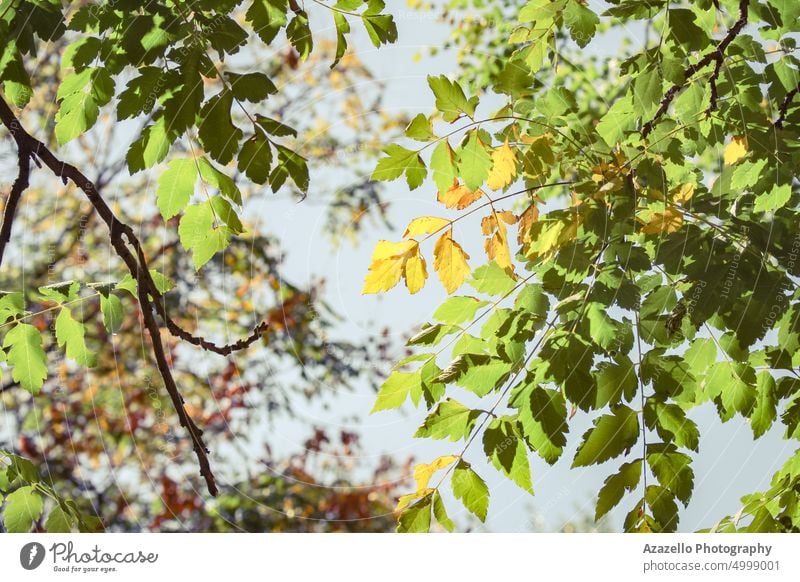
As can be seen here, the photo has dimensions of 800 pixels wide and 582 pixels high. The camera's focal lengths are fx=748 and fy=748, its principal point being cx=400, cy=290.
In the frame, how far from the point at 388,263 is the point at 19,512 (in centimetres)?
41

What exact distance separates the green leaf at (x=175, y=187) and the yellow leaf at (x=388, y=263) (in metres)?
0.16

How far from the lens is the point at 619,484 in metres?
0.57

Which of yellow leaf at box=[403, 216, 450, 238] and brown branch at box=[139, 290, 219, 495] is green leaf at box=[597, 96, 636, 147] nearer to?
yellow leaf at box=[403, 216, 450, 238]

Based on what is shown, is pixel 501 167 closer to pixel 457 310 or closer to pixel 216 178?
pixel 457 310

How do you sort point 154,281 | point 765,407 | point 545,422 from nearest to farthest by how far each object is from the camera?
point 545,422
point 765,407
point 154,281

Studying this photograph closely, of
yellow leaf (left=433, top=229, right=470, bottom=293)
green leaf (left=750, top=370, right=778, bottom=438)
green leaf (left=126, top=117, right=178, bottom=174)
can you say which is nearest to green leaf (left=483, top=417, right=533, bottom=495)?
yellow leaf (left=433, top=229, right=470, bottom=293)

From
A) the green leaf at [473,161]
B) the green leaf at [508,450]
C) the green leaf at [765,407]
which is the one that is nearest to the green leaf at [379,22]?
the green leaf at [473,161]

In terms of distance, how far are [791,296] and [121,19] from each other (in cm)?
59

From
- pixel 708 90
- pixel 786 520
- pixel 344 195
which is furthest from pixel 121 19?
pixel 344 195

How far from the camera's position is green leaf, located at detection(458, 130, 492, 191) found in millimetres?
590

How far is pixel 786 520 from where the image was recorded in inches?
26.3

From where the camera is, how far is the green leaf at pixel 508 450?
22.0 inches

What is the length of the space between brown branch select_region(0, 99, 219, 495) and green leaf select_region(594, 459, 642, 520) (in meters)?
0.36

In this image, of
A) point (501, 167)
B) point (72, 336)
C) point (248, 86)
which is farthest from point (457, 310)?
point (72, 336)
